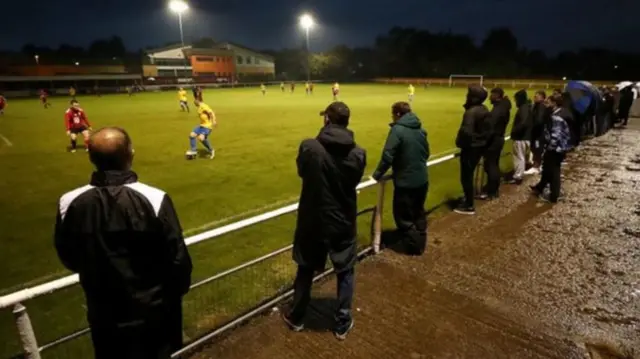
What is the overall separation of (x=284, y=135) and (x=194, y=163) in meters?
5.06

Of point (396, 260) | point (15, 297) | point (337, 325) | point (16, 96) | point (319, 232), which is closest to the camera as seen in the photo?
point (15, 297)

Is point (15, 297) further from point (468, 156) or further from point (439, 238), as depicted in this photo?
point (468, 156)

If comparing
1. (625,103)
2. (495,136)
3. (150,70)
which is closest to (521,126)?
(495,136)

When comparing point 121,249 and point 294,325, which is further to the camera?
point 294,325

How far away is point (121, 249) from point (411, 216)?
3760mm

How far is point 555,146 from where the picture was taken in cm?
677

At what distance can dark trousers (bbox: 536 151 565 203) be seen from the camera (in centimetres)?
688

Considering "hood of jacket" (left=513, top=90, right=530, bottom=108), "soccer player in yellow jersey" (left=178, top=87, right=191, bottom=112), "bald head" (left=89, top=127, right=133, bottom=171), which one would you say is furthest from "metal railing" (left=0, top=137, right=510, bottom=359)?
"soccer player in yellow jersey" (left=178, top=87, right=191, bottom=112)

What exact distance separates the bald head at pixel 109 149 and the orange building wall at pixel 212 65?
7428 centimetres

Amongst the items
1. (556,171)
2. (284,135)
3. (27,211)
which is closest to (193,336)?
(27,211)

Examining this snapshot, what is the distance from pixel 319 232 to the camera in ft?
10.7

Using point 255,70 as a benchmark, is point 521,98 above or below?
below

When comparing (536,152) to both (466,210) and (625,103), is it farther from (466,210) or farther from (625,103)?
(625,103)

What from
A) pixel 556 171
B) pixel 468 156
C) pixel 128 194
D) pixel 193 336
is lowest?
pixel 193 336
